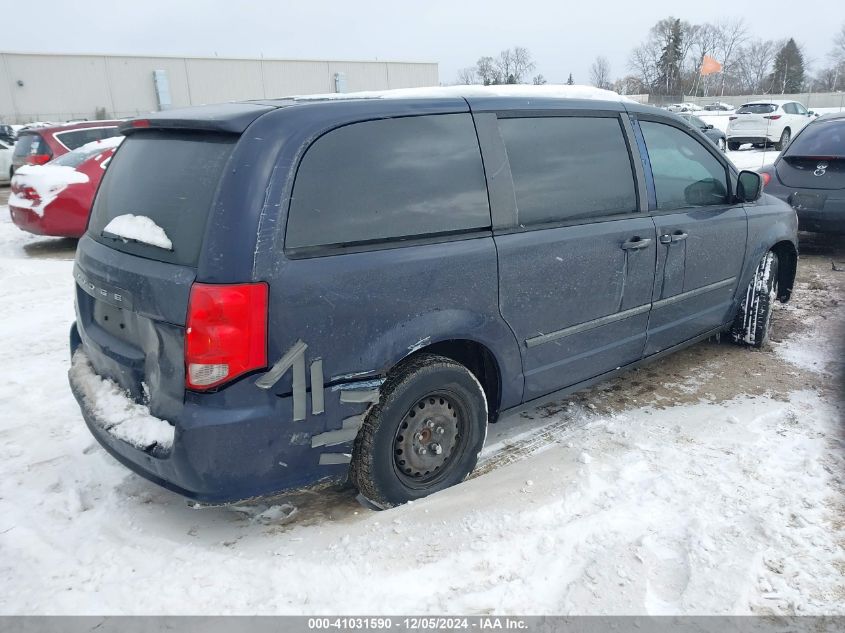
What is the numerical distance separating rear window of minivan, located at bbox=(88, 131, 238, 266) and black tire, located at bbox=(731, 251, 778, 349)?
392cm

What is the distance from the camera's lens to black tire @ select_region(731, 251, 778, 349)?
4.77m

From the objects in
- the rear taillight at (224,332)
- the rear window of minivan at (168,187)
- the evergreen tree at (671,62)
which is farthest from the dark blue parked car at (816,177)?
the evergreen tree at (671,62)

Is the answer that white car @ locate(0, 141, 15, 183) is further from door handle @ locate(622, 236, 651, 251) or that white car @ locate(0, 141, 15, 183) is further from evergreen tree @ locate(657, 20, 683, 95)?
evergreen tree @ locate(657, 20, 683, 95)

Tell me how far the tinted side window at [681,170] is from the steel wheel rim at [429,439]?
6.22 ft

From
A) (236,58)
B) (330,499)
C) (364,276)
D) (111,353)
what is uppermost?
(236,58)

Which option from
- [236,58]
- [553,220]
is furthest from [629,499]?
[236,58]

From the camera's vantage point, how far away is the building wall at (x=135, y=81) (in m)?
40.8

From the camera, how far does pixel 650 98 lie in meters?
62.2

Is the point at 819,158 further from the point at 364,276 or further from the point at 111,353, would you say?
the point at 111,353

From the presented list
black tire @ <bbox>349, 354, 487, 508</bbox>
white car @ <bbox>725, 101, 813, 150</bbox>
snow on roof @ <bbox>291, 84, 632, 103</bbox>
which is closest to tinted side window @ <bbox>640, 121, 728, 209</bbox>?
snow on roof @ <bbox>291, 84, 632, 103</bbox>

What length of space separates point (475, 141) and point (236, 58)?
167 ft

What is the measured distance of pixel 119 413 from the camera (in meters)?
2.76

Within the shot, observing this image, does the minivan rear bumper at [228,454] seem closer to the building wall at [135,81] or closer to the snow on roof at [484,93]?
the snow on roof at [484,93]

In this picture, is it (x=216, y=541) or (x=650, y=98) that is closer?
(x=216, y=541)
